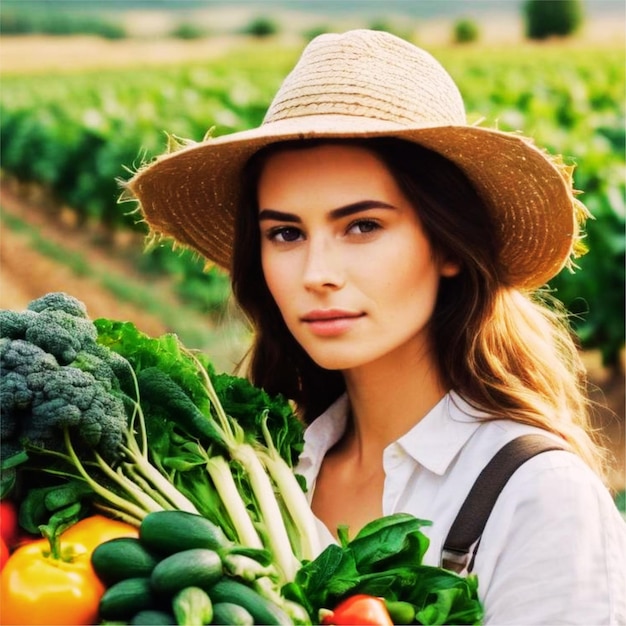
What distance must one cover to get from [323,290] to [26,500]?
718 millimetres

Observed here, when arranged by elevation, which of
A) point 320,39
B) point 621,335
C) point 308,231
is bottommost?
point 621,335

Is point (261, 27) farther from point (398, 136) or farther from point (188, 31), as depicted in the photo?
point (398, 136)

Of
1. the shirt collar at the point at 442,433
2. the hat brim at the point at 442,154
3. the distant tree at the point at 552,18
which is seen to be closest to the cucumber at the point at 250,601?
the shirt collar at the point at 442,433

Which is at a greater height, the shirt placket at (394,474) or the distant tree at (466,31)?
the distant tree at (466,31)

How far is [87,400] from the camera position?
1777mm

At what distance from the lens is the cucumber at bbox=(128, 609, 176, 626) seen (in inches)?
59.7

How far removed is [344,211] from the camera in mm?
2180

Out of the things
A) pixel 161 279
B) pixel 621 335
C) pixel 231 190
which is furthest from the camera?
pixel 161 279

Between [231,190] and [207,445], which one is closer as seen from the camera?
[207,445]

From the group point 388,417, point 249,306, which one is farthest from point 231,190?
point 388,417

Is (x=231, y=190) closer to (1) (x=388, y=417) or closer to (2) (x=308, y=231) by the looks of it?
(2) (x=308, y=231)

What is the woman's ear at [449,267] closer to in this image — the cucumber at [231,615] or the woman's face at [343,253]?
the woman's face at [343,253]

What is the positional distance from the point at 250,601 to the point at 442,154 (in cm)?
113

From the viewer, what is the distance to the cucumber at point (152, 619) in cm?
152
